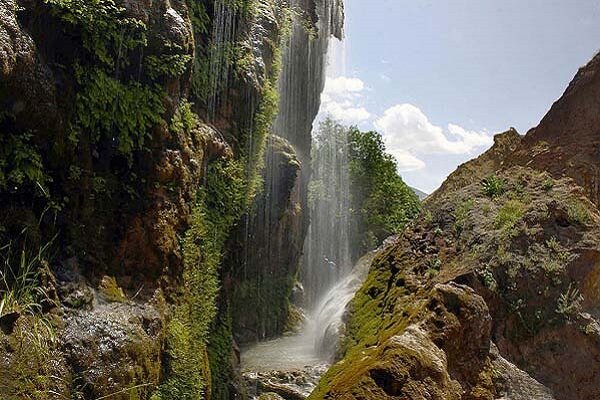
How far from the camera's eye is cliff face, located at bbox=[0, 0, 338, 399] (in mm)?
5211

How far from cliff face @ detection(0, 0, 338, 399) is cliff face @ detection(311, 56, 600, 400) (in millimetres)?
2311

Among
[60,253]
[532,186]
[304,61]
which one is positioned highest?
[304,61]

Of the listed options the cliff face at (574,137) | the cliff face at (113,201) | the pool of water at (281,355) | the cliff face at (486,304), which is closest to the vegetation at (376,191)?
the pool of water at (281,355)

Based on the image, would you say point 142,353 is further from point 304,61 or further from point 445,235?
point 304,61

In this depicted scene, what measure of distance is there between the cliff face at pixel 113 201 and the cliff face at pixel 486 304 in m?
2.31

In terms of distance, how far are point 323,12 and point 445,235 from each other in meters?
15.3

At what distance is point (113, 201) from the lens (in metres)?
6.98

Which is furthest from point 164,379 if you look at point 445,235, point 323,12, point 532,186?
point 323,12

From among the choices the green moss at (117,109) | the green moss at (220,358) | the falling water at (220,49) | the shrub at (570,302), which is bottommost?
the green moss at (220,358)

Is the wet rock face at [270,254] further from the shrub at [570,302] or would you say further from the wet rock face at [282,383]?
the shrub at [570,302]

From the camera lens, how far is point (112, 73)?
705 centimetres

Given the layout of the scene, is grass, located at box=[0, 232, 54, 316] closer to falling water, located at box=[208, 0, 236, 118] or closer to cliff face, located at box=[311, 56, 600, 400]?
cliff face, located at box=[311, 56, 600, 400]

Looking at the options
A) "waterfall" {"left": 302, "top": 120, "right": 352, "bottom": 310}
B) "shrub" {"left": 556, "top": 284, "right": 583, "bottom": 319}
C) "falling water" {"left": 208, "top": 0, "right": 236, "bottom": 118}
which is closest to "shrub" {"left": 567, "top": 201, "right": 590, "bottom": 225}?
"shrub" {"left": 556, "top": 284, "right": 583, "bottom": 319}

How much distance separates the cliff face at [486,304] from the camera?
5.34 meters
